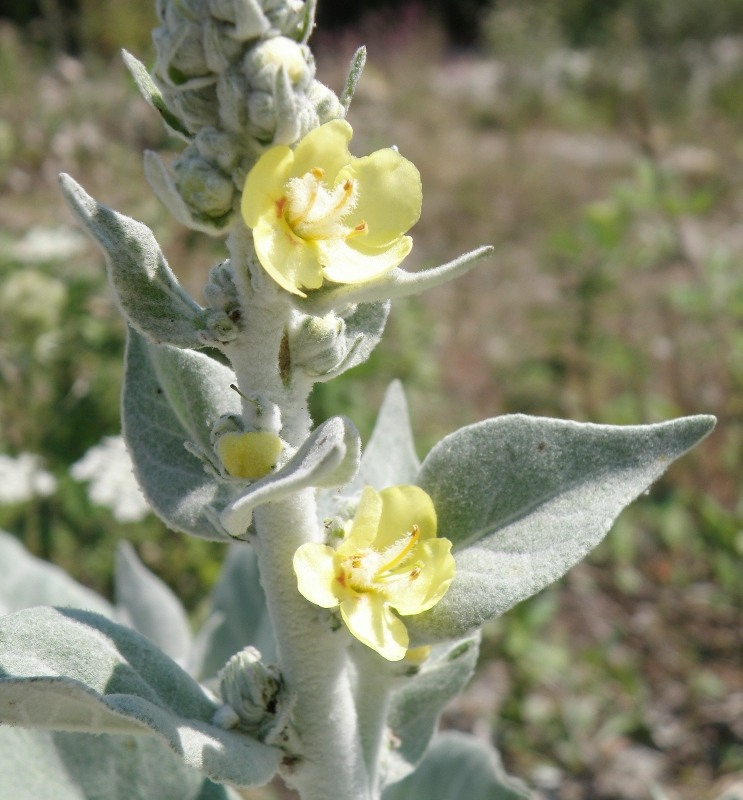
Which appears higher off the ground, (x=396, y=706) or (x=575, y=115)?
(x=396, y=706)

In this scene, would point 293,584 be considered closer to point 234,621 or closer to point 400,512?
point 400,512

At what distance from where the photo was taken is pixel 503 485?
112cm

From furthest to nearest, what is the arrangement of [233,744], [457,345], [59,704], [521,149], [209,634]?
[521,149] < [457,345] < [209,634] < [233,744] < [59,704]

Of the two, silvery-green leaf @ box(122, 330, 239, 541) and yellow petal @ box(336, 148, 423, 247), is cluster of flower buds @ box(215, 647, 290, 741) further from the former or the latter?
yellow petal @ box(336, 148, 423, 247)

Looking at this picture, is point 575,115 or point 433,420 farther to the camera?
point 575,115

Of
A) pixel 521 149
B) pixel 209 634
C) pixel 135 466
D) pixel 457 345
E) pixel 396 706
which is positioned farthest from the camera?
pixel 521 149

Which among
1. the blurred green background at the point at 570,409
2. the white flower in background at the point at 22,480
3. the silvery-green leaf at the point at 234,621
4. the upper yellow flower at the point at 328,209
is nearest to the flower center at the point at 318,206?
the upper yellow flower at the point at 328,209

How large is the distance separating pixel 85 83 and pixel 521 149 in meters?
5.46

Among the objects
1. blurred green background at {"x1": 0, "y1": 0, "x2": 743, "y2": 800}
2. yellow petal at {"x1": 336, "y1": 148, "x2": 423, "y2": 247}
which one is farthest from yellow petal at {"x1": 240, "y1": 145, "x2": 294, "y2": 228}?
blurred green background at {"x1": 0, "y1": 0, "x2": 743, "y2": 800}

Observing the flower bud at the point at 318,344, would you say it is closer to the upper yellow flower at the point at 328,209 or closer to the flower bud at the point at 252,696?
the upper yellow flower at the point at 328,209

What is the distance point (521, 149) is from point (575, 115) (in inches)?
93.7

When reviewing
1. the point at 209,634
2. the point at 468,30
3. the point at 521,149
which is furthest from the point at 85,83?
the point at 468,30

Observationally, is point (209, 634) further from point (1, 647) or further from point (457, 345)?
point (457, 345)

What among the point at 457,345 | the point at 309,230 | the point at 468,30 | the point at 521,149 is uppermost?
the point at 309,230
